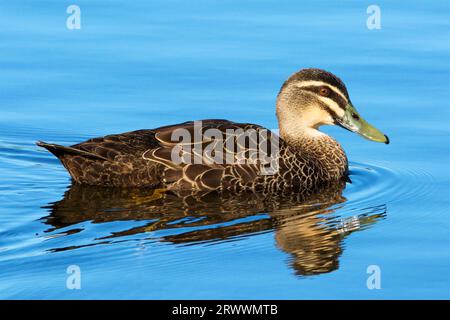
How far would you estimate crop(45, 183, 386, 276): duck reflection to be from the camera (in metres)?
10.9

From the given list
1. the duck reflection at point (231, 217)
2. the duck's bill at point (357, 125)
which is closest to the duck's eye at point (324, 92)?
the duck's bill at point (357, 125)

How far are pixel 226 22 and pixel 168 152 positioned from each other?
634 cm

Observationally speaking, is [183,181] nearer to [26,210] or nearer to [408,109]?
[26,210]

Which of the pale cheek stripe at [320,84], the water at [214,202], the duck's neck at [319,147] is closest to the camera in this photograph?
the water at [214,202]

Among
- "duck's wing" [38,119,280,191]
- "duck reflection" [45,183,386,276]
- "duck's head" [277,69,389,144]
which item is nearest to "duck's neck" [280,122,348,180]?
"duck's head" [277,69,389,144]

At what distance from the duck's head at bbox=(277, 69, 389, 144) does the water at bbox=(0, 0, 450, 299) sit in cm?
60

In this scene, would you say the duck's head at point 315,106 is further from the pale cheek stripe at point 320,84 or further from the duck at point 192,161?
the duck at point 192,161

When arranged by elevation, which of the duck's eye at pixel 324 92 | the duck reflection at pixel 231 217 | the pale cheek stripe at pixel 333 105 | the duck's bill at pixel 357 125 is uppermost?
the duck's eye at pixel 324 92

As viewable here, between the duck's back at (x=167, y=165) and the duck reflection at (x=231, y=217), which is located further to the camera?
the duck's back at (x=167, y=165)

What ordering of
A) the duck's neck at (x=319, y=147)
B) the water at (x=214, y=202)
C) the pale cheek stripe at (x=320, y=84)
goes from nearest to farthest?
the water at (x=214, y=202), the duck's neck at (x=319, y=147), the pale cheek stripe at (x=320, y=84)

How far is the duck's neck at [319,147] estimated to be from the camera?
44.7 ft

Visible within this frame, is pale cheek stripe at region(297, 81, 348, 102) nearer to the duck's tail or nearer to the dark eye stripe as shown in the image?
the dark eye stripe

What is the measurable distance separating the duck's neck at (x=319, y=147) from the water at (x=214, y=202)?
0.29 meters

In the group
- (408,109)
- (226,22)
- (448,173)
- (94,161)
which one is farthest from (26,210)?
(226,22)
